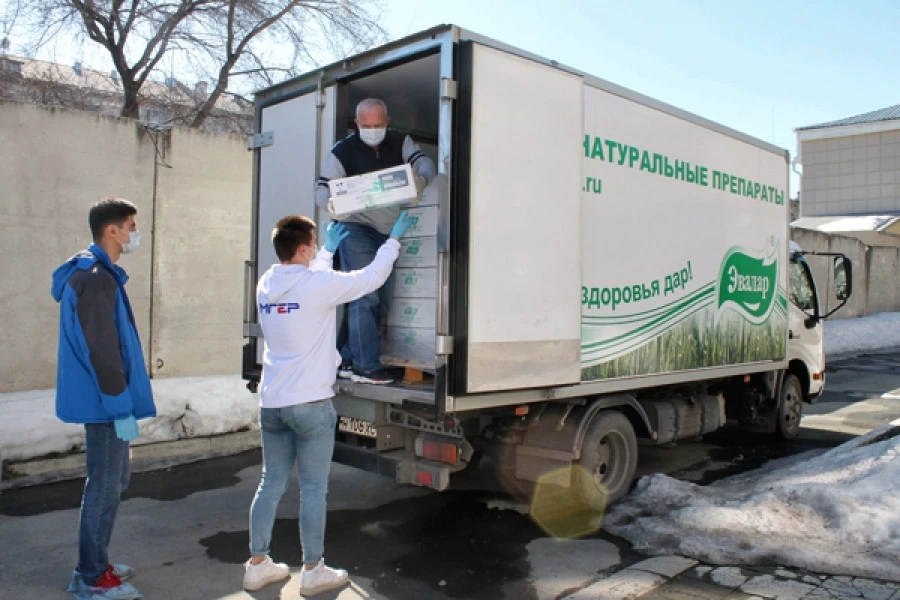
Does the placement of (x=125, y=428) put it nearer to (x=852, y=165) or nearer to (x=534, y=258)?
(x=534, y=258)

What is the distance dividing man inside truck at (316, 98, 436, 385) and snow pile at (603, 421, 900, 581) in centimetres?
216

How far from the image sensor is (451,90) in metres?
4.23

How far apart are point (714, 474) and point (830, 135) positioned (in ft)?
96.2

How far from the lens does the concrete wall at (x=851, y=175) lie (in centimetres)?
2998

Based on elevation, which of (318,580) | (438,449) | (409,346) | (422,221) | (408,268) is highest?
(422,221)

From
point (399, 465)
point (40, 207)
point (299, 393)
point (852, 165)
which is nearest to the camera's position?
point (299, 393)

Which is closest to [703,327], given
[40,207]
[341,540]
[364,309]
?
[364,309]

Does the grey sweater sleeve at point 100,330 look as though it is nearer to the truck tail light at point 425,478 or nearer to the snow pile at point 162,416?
the truck tail light at point 425,478

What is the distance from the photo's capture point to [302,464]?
395 centimetres

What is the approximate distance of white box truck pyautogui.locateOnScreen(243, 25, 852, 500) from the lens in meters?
4.29

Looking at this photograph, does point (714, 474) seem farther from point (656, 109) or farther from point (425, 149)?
point (425, 149)

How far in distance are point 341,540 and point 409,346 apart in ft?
4.55

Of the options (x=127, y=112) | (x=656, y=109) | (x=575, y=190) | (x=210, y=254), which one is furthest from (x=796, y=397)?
Answer: (x=127, y=112)

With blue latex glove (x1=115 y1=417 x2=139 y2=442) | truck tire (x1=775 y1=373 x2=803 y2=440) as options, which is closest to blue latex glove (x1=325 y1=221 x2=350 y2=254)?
blue latex glove (x1=115 y1=417 x2=139 y2=442)
